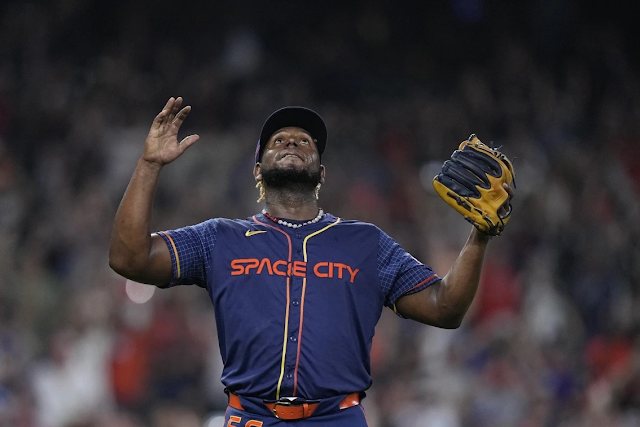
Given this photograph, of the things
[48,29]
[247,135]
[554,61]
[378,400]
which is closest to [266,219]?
[378,400]

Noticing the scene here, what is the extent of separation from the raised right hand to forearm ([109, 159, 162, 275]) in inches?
3.0

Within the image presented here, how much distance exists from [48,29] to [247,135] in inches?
112

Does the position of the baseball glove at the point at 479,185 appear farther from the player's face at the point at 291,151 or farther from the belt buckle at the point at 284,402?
the belt buckle at the point at 284,402

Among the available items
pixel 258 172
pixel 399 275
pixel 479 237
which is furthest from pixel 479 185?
pixel 258 172

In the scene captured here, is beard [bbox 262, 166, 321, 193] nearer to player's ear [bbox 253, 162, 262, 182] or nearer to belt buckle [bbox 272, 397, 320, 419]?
player's ear [bbox 253, 162, 262, 182]

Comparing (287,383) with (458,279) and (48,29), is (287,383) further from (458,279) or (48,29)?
(48,29)

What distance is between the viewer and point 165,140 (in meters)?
3.51

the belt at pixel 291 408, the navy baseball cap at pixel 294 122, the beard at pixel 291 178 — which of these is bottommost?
the belt at pixel 291 408

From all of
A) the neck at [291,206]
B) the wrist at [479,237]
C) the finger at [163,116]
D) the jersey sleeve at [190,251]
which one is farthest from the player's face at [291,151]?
the wrist at [479,237]

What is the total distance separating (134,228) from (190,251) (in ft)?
0.89

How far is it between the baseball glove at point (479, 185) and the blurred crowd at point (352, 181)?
3288mm

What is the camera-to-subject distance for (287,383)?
11.2 ft

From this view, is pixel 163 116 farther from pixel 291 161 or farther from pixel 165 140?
pixel 291 161

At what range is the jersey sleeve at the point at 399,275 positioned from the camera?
3.68 meters
